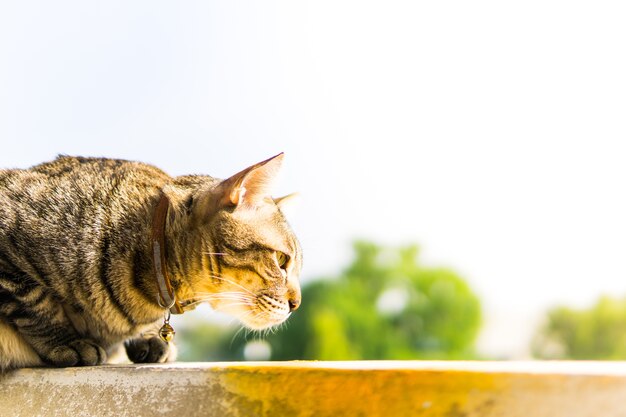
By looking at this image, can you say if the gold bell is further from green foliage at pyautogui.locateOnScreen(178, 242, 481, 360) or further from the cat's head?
green foliage at pyautogui.locateOnScreen(178, 242, 481, 360)

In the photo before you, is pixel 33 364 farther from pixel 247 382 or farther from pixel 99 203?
pixel 247 382

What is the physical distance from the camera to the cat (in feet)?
7.29

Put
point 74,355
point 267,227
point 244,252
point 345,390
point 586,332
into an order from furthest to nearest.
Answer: point 586,332, point 267,227, point 244,252, point 74,355, point 345,390

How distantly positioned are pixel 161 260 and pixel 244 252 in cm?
28

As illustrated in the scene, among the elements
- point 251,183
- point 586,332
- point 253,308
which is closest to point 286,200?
point 251,183

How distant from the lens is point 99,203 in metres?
2.38

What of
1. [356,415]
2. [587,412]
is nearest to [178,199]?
[356,415]

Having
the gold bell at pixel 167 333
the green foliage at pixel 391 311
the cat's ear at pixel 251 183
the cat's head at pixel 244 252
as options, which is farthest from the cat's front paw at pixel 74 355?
the green foliage at pixel 391 311

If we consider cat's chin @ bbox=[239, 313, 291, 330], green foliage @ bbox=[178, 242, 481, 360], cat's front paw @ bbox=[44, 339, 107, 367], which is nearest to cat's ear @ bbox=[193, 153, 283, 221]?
cat's chin @ bbox=[239, 313, 291, 330]

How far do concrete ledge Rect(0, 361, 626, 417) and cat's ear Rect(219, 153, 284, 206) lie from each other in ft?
2.40

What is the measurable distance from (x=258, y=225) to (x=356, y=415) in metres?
1.14

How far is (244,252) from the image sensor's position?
243 centimetres

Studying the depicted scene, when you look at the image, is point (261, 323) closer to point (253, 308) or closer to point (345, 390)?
point (253, 308)

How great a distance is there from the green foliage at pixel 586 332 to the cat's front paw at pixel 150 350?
31.1 m
